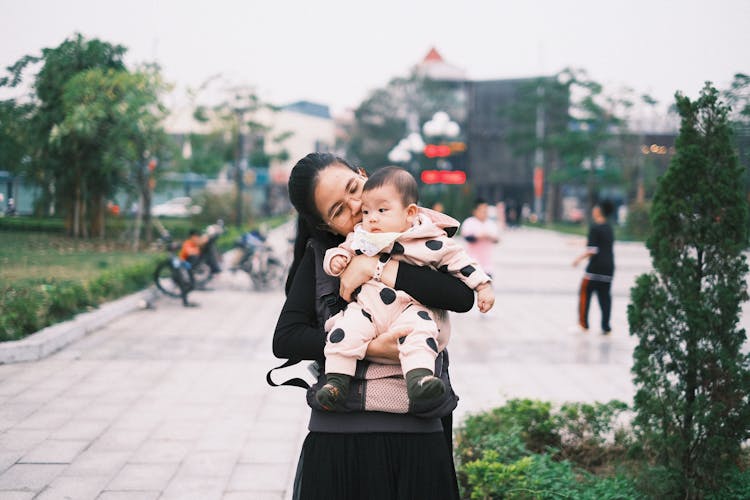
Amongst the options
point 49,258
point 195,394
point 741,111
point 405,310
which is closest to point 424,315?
point 405,310

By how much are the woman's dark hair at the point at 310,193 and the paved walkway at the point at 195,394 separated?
2225 millimetres

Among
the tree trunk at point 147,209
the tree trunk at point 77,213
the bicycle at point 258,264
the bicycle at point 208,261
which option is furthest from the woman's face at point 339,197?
the tree trunk at point 147,209

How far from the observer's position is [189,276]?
37.7 ft

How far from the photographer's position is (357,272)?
6.76ft

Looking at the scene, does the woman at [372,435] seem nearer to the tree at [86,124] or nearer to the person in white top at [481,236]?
the tree at [86,124]

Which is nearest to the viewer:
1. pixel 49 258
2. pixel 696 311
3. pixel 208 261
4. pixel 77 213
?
pixel 696 311

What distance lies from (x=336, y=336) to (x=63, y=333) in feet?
22.1

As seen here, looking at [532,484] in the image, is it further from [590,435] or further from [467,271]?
[467,271]

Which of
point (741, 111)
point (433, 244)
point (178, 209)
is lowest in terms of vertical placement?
point (178, 209)

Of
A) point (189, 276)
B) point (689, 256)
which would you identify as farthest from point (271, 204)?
point (689, 256)

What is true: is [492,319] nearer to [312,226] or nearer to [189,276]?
[189,276]

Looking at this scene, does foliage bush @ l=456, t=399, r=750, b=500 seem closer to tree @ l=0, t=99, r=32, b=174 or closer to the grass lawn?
the grass lawn

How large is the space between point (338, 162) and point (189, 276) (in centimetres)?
967

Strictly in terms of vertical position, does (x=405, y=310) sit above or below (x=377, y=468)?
above
